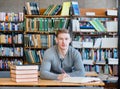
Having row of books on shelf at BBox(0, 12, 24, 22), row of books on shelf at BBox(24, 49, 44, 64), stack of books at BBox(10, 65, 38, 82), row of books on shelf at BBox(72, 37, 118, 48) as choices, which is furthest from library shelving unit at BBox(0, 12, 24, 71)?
stack of books at BBox(10, 65, 38, 82)

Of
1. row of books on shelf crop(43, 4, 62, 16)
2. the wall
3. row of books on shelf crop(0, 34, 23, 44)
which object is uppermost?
the wall

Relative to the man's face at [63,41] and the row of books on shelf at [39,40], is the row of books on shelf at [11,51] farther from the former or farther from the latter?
the man's face at [63,41]

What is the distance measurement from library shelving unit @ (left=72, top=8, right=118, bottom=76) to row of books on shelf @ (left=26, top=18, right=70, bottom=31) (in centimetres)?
34

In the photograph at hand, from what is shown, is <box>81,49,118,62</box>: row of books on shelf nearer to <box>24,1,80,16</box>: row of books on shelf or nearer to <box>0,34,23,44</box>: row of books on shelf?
<box>24,1,80,16</box>: row of books on shelf

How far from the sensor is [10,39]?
32.0 feet

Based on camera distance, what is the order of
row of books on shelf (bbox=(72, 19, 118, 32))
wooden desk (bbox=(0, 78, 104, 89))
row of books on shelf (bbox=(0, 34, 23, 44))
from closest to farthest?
wooden desk (bbox=(0, 78, 104, 89)) → row of books on shelf (bbox=(72, 19, 118, 32)) → row of books on shelf (bbox=(0, 34, 23, 44))

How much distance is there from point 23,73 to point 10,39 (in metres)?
6.91

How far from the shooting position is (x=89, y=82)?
2.95m

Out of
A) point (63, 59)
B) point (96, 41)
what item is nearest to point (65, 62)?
point (63, 59)

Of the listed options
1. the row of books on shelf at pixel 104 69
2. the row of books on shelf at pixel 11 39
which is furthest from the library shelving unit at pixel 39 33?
the row of books on shelf at pixel 11 39

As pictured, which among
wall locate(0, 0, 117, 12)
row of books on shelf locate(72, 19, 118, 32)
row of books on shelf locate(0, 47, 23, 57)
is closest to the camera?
row of books on shelf locate(72, 19, 118, 32)

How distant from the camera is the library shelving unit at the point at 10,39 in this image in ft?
31.5

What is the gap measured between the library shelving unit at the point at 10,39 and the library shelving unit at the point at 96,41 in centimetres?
337

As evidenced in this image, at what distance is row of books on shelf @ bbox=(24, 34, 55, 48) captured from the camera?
6.98 m
